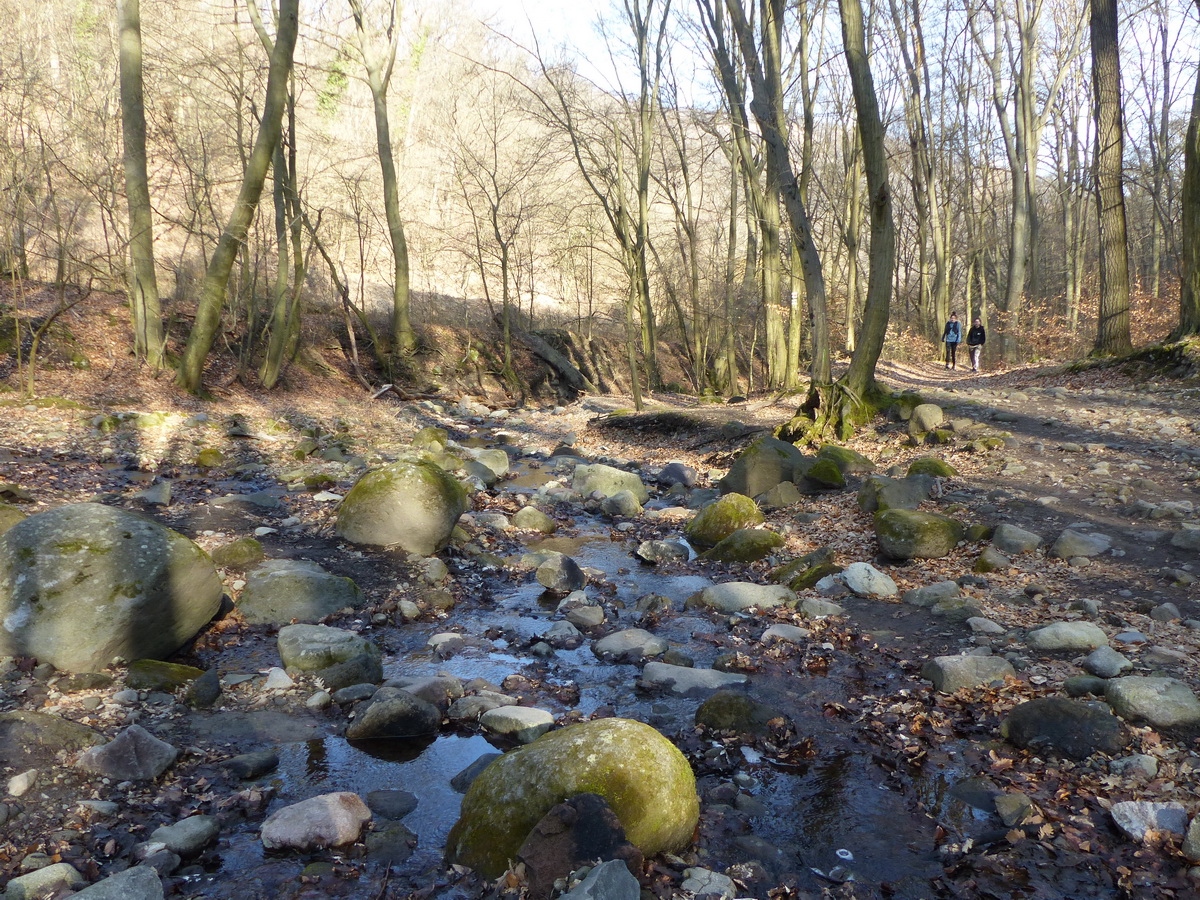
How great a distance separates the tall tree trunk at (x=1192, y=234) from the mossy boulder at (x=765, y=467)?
698 centimetres

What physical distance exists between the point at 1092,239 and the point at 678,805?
44331mm

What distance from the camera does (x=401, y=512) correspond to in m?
6.88

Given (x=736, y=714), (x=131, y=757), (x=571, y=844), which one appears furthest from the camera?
(x=736, y=714)

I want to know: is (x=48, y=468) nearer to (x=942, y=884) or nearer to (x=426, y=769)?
(x=426, y=769)

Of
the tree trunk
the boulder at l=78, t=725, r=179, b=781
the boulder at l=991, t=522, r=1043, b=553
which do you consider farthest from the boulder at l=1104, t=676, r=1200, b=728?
the tree trunk

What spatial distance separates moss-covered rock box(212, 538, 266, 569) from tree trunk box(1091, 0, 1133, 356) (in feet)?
45.8

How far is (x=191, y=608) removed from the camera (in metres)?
4.70

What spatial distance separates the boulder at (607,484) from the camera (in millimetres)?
9953

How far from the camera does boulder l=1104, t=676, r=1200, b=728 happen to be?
3.50 meters

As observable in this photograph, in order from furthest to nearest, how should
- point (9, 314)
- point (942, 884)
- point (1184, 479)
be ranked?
point (9, 314) → point (1184, 479) → point (942, 884)

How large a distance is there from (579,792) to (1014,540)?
4805mm

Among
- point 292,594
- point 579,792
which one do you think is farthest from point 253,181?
point 579,792

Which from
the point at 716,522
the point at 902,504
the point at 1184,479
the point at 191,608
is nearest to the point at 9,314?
the point at 191,608

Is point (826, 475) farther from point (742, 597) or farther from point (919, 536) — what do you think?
point (742, 597)
